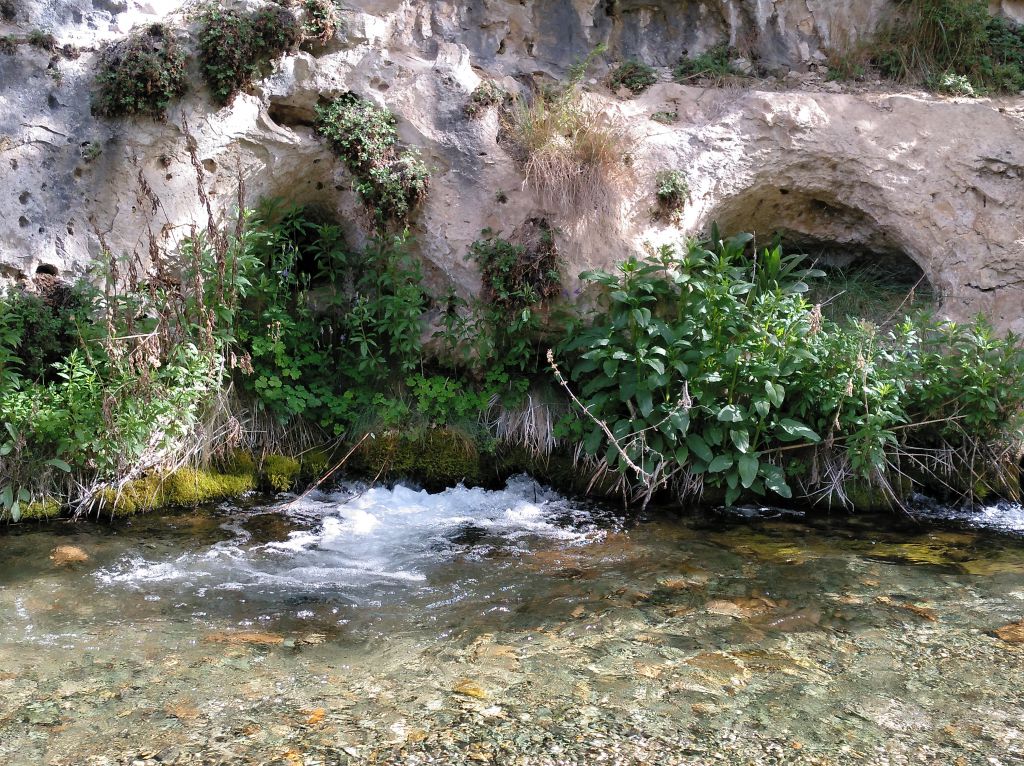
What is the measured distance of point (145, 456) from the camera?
6.13 metres

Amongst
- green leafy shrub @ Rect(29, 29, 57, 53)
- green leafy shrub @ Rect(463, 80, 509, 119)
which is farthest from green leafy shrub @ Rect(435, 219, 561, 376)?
green leafy shrub @ Rect(29, 29, 57, 53)

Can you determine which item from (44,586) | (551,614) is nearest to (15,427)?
(44,586)

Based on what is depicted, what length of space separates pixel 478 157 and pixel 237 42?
2.22m

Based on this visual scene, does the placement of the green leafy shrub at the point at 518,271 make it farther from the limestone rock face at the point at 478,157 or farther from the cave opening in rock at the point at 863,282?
the cave opening in rock at the point at 863,282

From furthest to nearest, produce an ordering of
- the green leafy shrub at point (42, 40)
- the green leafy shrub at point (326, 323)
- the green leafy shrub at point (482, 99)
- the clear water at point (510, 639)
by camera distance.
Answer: the green leafy shrub at point (482, 99) < the green leafy shrub at point (42, 40) < the green leafy shrub at point (326, 323) < the clear water at point (510, 639)

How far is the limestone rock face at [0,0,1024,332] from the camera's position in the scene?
276 inches

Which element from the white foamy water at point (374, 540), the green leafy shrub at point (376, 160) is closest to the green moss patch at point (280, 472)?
the white foamy water at point (374, 540)

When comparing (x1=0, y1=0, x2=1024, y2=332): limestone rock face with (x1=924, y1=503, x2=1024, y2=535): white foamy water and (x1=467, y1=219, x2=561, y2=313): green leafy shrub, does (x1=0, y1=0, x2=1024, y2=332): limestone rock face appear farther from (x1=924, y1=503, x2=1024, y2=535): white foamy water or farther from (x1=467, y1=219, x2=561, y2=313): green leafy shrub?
(x1=924, y1=503, x2=1024, y2=535): white foamy water

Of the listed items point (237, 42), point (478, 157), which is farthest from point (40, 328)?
point (478, 157)

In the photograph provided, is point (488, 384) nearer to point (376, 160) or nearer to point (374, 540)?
point (374, 540)

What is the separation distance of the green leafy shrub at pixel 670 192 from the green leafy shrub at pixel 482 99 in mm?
1639

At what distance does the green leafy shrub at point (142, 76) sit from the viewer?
698 cm

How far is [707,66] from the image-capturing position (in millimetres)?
9250

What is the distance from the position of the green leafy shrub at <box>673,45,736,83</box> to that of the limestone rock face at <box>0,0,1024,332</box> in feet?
1.43
